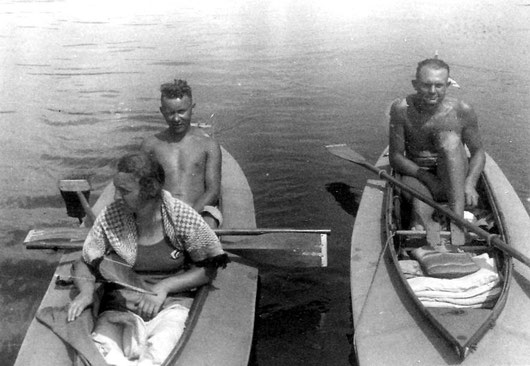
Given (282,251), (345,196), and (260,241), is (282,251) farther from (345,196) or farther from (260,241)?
(345,196)

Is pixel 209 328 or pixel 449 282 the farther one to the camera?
pixel 449 282

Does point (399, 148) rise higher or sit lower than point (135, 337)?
higher

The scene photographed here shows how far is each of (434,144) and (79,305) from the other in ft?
12.5

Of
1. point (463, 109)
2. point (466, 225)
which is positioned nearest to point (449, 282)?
point (466, 225)

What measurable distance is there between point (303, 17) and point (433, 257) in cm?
1955

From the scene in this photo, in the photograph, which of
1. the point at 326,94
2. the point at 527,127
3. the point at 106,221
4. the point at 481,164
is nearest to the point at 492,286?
the point at 481,164

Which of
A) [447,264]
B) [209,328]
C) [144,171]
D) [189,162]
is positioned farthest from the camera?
[189,162]

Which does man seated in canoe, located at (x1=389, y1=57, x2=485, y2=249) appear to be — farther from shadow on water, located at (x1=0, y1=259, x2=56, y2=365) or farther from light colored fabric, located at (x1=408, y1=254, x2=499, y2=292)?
shadow on water, located at (x1=0, y1=259, x2=56, y2=365)

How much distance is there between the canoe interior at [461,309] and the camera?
11.6 ft

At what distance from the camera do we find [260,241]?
4902 millimetres

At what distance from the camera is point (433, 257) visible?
14.6 ft

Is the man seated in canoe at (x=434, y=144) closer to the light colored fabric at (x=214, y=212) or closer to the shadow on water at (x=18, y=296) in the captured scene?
the light colored fabric at (x=214, y=212)

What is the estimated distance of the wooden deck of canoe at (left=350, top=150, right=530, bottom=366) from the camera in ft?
12.0

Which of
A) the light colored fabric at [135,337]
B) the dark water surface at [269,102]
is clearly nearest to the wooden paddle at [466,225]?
the dark water surface at [269,102]
